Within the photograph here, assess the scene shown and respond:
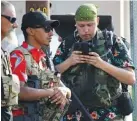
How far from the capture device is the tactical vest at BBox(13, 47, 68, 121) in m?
4.73

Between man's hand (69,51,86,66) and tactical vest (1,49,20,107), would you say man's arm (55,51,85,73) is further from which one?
tactical vest (1,49,20,107)

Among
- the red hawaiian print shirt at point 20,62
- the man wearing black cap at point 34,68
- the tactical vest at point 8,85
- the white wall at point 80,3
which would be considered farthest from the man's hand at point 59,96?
the white wall at point 80,3

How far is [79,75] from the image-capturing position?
531 cm

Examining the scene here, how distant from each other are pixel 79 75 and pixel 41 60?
1.72ft

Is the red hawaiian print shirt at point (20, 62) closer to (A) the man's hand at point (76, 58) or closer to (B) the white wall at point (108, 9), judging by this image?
(A) the man's hand at point (76, 58)

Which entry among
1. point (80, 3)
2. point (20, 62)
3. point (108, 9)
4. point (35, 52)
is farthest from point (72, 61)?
point (108, 9)

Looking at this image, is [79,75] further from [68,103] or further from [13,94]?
→ [13,94]

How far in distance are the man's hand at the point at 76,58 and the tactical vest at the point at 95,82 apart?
0.25 feet

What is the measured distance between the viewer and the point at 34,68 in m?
4.79

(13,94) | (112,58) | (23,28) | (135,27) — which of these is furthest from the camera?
(135,27)

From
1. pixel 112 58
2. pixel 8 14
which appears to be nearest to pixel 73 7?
pixel 112 58

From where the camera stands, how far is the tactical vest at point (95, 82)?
5.26 meters

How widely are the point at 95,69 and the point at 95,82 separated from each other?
0.37ft

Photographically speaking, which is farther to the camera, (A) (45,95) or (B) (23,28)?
(B) (23,28)
